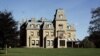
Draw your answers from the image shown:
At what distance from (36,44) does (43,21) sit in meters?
7.81

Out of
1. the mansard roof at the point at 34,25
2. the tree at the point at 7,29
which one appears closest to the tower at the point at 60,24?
the mansard roof at the point at 34,25

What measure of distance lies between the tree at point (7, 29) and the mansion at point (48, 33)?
4711cm

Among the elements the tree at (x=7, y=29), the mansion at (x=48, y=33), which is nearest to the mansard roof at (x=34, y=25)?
the mansion at (x=48, y=33)

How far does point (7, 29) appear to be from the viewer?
3912cm

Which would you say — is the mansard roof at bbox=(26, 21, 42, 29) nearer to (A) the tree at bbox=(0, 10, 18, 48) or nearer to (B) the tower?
(B) the tower

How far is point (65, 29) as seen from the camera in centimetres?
8900

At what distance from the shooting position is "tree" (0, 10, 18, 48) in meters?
38.9

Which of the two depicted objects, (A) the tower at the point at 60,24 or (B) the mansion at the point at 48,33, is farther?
(A) the tower at the point at 60,24

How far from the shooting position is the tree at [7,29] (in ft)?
128

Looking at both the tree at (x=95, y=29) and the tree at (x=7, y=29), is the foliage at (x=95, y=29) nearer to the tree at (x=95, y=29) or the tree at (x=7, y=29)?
the tree at (x=95, y=29)

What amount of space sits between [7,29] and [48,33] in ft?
166

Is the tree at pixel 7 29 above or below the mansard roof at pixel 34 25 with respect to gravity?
below

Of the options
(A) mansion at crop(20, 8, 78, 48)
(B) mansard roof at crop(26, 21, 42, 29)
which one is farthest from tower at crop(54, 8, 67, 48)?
(B) mansard roof at crop(26, 21, 42, 29)

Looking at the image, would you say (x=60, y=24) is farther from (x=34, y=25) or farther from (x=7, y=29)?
(x=7, y=29)
